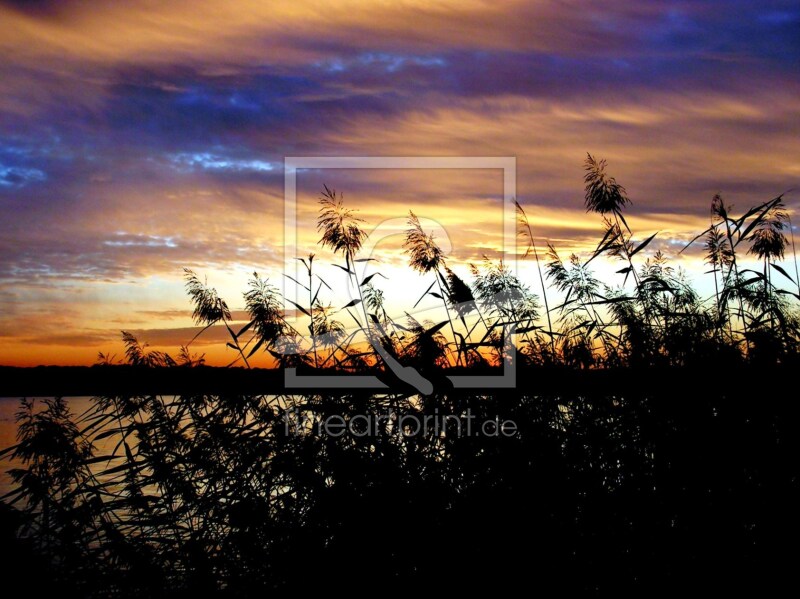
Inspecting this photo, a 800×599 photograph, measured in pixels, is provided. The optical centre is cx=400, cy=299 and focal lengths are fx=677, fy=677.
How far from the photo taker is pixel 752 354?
5230 mm

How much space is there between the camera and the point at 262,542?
4945 mm

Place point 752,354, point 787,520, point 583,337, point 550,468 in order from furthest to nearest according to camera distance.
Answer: point 583,337, point 752,354, point 550,468, point 787,520

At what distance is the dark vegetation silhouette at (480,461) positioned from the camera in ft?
14.8

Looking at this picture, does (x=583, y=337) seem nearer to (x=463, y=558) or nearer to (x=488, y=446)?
(x=488, y=446)

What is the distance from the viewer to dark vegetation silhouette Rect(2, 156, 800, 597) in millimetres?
4516

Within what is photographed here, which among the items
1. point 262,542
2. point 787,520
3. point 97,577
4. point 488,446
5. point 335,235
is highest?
point 335,235

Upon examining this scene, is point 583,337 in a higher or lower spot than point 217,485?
higher

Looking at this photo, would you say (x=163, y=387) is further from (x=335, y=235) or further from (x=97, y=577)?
(x=335, y=235)

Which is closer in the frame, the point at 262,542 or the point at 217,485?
the point at 262,542

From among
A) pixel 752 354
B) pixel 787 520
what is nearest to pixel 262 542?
pixel 787 520

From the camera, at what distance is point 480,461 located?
4879 millimetres

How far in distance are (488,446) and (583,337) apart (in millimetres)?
1640

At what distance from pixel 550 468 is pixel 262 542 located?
7.06 feet

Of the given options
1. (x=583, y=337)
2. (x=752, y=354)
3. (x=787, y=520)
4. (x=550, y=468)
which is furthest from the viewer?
(x=583, y=337)
